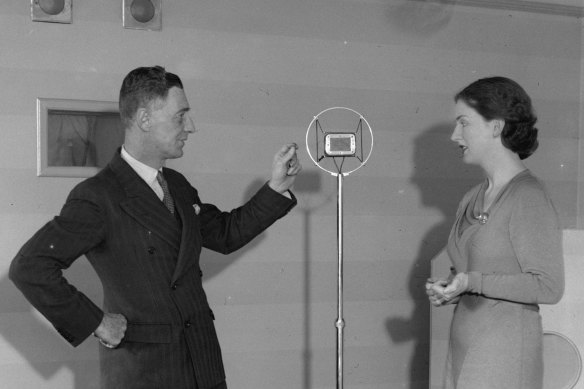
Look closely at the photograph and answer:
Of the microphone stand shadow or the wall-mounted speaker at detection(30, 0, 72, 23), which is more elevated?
the wall-mounted speaker at detection(30, 0, 72, 23)

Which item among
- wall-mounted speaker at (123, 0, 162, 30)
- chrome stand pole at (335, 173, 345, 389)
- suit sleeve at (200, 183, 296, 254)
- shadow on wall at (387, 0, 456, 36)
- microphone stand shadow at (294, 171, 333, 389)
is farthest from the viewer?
shadow on wall at (387, 0, 456, 36)

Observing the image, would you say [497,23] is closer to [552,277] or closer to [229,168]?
[229,168]

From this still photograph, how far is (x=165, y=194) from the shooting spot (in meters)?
2.45

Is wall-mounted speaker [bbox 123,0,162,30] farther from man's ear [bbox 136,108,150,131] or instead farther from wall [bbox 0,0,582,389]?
man's ear [bbox 136,108,150,131]

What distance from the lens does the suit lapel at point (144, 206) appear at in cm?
230

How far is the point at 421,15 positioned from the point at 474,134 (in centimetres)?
140

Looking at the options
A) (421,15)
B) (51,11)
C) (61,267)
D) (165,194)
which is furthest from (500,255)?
(51,11)

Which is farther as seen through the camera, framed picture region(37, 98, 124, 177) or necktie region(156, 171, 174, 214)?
framed picture region(37, 98, 124, 177)

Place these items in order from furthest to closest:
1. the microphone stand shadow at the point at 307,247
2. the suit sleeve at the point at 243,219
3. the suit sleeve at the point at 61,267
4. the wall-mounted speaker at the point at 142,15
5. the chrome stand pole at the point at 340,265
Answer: the microphone stand shadow at the point at 307,247, the wall-mounted speaker at the point at 142,15, the chrome stand pole at the point at 340,265, the suit sleeve at the point at 243,219, the suit sleeve at the point at 61,267

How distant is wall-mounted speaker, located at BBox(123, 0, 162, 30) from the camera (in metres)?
3.14

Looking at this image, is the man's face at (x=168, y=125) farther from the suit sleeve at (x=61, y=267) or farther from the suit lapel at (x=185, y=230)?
the suit sleeve at (x=61, y=267)

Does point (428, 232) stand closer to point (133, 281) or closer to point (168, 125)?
point (168, 125)

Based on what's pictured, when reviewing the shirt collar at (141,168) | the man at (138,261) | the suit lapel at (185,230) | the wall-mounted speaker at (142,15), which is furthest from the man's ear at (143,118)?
the wall-mounted speaker at (142,15)

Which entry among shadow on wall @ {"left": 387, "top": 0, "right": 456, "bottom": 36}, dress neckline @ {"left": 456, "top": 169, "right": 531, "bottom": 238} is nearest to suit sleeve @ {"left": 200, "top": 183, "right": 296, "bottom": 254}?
dress neckline @ {"left": 456, "top": 169, "right": 531, "bottom": 238}
